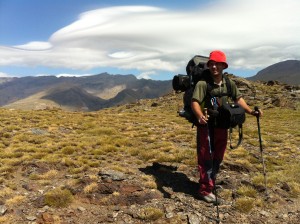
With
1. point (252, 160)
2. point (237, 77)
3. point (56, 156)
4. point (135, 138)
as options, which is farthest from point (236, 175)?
point (237, 77)

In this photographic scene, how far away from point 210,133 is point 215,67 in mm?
2025

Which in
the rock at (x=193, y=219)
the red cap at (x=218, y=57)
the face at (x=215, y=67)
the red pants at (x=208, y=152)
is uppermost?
the red cap at (x=218, y=57)

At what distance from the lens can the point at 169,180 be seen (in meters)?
12.2

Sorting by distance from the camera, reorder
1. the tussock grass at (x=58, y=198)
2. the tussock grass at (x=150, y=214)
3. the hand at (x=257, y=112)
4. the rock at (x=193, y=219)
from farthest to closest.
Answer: the hand at (x=257, y=112), the tussock grass at (x=58, y=198), the tussock grass at (x=150, y=214), the rock at (x=193, y=219)

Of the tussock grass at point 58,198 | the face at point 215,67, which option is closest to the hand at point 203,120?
the face at point 215,67

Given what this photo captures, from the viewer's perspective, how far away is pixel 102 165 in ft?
48.0

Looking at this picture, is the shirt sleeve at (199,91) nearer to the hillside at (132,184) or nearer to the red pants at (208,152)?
the red pants at (208,152)

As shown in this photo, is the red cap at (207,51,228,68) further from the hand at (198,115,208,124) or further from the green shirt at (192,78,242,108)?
the hand at (198,115,208,124)

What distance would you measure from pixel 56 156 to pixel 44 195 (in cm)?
553

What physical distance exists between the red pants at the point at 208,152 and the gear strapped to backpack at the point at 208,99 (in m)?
0.34

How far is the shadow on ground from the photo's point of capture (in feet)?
36.9

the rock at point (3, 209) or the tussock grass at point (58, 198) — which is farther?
the tussock grass at point (58, 198)

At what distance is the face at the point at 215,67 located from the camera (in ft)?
31.8

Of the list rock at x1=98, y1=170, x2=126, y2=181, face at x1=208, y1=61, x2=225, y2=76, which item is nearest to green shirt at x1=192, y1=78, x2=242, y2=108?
face at x1=208, y1=61, x2=225, y2=76
